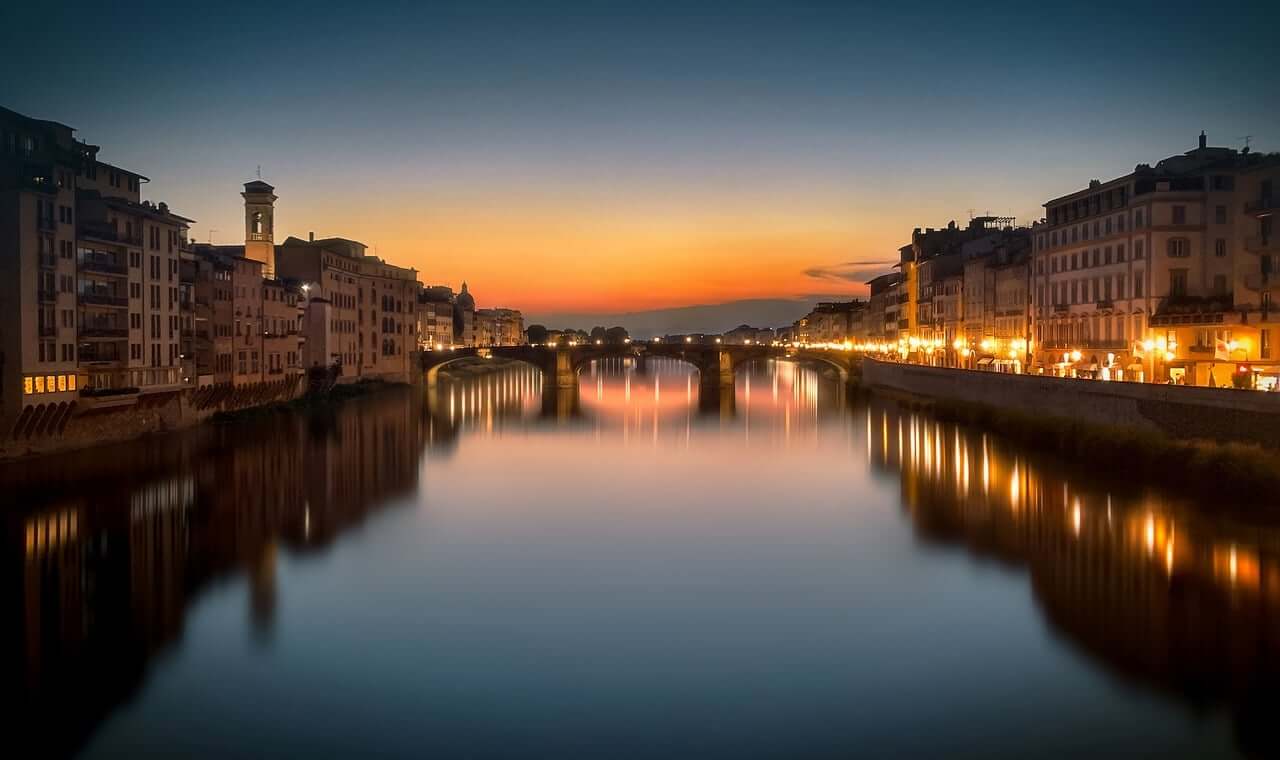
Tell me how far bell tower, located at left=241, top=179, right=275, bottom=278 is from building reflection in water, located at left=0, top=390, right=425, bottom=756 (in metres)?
24.3

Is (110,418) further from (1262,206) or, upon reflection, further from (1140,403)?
(1262,206)

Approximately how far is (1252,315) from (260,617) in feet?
106

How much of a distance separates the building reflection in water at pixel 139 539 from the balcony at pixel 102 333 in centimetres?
387

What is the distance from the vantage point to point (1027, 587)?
18.3 metres

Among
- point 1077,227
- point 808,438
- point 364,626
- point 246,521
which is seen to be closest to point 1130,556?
point 364,626

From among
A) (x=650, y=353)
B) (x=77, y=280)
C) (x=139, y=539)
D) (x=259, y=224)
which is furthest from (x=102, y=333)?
(x=650, y=353)

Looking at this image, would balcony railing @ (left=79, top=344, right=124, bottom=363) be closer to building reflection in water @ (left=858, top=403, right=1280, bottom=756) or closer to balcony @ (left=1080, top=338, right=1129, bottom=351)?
building reflection in water @ (left=858, top=403, right=1280, bottom=756)

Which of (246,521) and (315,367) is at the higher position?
(315,367)

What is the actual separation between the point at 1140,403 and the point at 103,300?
110 feet

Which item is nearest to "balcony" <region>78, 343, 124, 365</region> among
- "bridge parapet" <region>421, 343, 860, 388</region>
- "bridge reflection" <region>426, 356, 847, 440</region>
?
"bridge reflection" <region>426, 356, 847, 440</region>

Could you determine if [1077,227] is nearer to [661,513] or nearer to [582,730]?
[661,513]

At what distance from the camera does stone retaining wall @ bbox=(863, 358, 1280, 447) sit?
23.9 m

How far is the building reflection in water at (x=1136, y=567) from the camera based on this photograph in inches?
532

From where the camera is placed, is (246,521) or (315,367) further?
(315,367)
